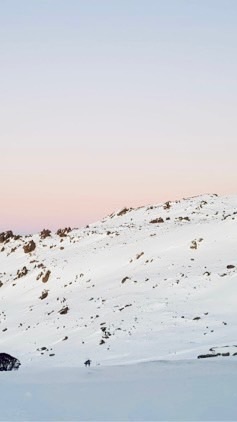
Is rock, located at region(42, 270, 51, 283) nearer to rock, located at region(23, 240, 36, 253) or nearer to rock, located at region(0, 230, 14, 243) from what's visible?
rock, located at region(23, 240, 36, 253)

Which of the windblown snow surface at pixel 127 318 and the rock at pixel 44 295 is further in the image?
the rock at pixel 44 295

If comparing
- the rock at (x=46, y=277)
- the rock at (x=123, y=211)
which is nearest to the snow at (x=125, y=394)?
the rock at (x=46, y=277)

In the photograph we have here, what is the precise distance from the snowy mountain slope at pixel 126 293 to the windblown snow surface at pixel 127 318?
0.40 feet

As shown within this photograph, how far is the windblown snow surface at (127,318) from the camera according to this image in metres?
9.84

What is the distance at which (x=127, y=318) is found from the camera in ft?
106

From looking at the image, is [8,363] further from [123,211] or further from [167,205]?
[123,211]

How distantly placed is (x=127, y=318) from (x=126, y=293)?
241 inches

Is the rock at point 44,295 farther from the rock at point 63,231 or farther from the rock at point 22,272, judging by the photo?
the rock at point 63,231

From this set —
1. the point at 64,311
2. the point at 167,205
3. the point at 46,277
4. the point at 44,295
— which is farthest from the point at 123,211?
the point at 64,311

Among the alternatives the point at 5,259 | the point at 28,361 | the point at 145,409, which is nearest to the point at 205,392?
the point at 145,409

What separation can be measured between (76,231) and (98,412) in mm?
62325

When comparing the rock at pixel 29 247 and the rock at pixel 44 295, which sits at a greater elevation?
the rock at pixel 29 247

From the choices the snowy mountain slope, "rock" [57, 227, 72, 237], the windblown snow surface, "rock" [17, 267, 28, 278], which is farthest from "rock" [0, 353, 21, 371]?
"rock" [57, 227, 72, 237]

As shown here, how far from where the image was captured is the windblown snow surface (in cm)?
984
